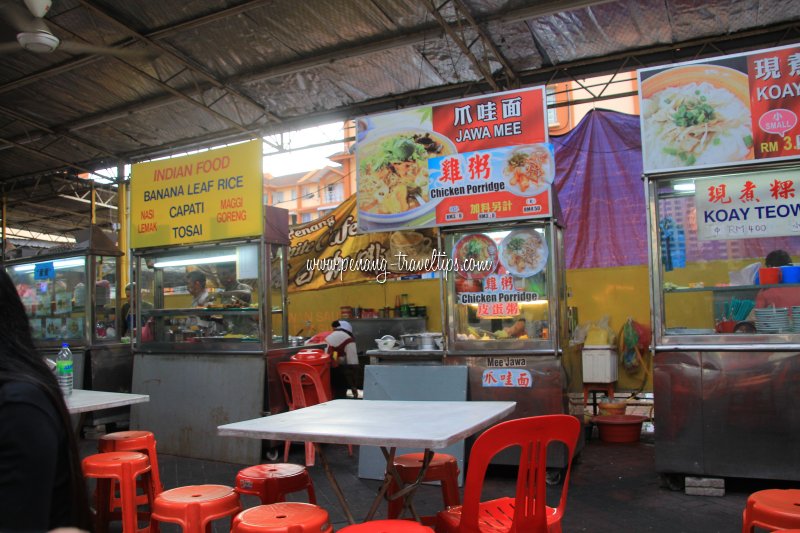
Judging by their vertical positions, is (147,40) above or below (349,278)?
above

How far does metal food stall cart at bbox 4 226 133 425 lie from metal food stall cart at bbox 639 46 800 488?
5871 millimetres

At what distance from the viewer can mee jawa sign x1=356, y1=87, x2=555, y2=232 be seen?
5.21 meters

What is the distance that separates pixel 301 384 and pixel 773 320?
154 inches

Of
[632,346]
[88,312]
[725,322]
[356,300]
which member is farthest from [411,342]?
[356,300]

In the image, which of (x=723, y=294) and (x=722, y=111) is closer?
(x=722, y=111)

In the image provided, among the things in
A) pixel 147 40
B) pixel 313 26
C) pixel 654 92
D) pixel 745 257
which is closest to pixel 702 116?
pixel 654 92

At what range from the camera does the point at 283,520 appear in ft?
7.63

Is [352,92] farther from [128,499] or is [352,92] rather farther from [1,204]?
[1,204]

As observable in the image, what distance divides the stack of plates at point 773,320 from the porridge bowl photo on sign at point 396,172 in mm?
2711

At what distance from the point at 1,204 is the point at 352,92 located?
11.4 m

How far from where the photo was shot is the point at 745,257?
4.97m

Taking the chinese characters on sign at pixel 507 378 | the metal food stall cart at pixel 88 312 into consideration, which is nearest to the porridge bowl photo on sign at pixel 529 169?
the chinese characters on sign at pixel 507 378

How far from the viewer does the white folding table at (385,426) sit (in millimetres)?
2309

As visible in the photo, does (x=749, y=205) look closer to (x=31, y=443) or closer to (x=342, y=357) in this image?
(x=342, y=357)
